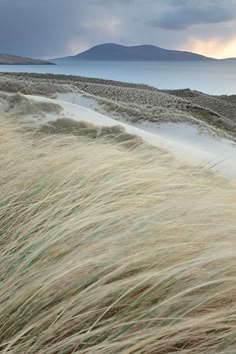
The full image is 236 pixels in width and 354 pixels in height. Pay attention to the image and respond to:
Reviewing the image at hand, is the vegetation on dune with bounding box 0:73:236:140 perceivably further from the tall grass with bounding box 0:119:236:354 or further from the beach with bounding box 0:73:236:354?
the tall grass with bounding box 0:119:236:354

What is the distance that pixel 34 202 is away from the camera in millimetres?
2631

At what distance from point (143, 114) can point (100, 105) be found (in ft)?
4.49

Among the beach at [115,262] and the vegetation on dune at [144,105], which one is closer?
the beach at [115,262]

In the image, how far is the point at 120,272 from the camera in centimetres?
159

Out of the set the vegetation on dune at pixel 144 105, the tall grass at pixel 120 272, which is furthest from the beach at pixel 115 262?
the vegetation on dune at pixel 144 105

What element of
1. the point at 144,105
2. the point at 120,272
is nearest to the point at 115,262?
the point at 120,272

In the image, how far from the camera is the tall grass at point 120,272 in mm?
1367

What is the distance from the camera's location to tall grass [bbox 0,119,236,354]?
1.37m

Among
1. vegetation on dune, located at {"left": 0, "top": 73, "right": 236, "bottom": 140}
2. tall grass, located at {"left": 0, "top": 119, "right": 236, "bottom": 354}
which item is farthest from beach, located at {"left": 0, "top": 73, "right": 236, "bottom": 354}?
vegetation on dune, located at {"left": 0, "top": 73, "right": 236, "bottom": 140}

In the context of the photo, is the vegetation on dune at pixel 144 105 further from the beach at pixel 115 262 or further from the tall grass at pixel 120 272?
the tall grass at pixel 120 272

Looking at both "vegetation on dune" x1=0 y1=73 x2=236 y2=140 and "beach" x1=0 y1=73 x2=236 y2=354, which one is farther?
"vegetation on dune" x1=0 y1=73 x2=236 y2=140

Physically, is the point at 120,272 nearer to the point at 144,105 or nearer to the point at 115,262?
the point at 115,262

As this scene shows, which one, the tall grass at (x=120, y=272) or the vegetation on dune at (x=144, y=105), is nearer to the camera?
the tall grass at (x=120, y=272)

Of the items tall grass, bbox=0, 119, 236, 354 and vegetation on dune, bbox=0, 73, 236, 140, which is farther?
vegetation on dune, bbox=0, 73, 236, 140
